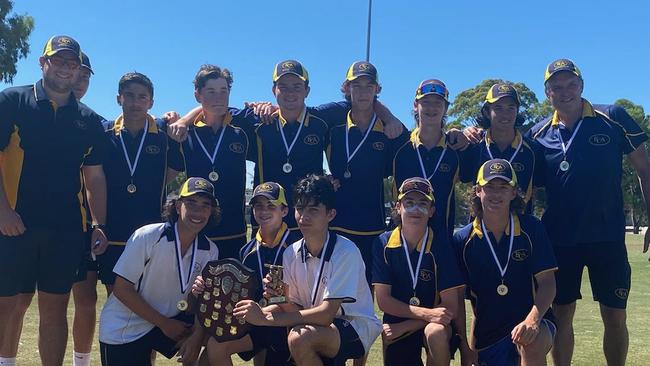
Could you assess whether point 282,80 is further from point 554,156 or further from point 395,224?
point 554,156

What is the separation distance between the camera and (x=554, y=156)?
251 inches

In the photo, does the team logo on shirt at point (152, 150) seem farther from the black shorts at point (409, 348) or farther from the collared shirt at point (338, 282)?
the black shorts at point (409, 348)

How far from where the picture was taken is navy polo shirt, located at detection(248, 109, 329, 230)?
6508mm

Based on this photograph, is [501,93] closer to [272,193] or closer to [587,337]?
[272,193]

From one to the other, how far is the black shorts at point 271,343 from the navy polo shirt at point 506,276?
175 centimetres

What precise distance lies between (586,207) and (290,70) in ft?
11.3

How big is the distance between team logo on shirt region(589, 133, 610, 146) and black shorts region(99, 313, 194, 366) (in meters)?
4.52

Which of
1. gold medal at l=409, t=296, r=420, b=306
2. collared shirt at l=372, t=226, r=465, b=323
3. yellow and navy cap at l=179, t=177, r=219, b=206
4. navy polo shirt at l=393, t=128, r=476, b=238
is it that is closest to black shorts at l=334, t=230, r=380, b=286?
navy polo shirt at l=393, t=128, r=476, b=238

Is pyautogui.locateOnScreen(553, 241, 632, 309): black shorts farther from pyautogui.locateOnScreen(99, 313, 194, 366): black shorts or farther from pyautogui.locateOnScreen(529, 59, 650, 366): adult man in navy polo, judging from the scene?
pyautogui.locateOnScreen(99, 313, 194, 366): black shorts

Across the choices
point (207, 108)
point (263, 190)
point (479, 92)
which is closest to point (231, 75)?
point (207, 108)

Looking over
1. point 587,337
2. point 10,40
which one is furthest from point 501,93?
point 10,40

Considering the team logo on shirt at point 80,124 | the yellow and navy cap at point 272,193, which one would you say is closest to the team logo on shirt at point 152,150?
the team logo on shirt at point 80,124

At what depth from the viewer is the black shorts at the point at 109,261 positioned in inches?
246

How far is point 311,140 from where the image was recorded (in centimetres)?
659
